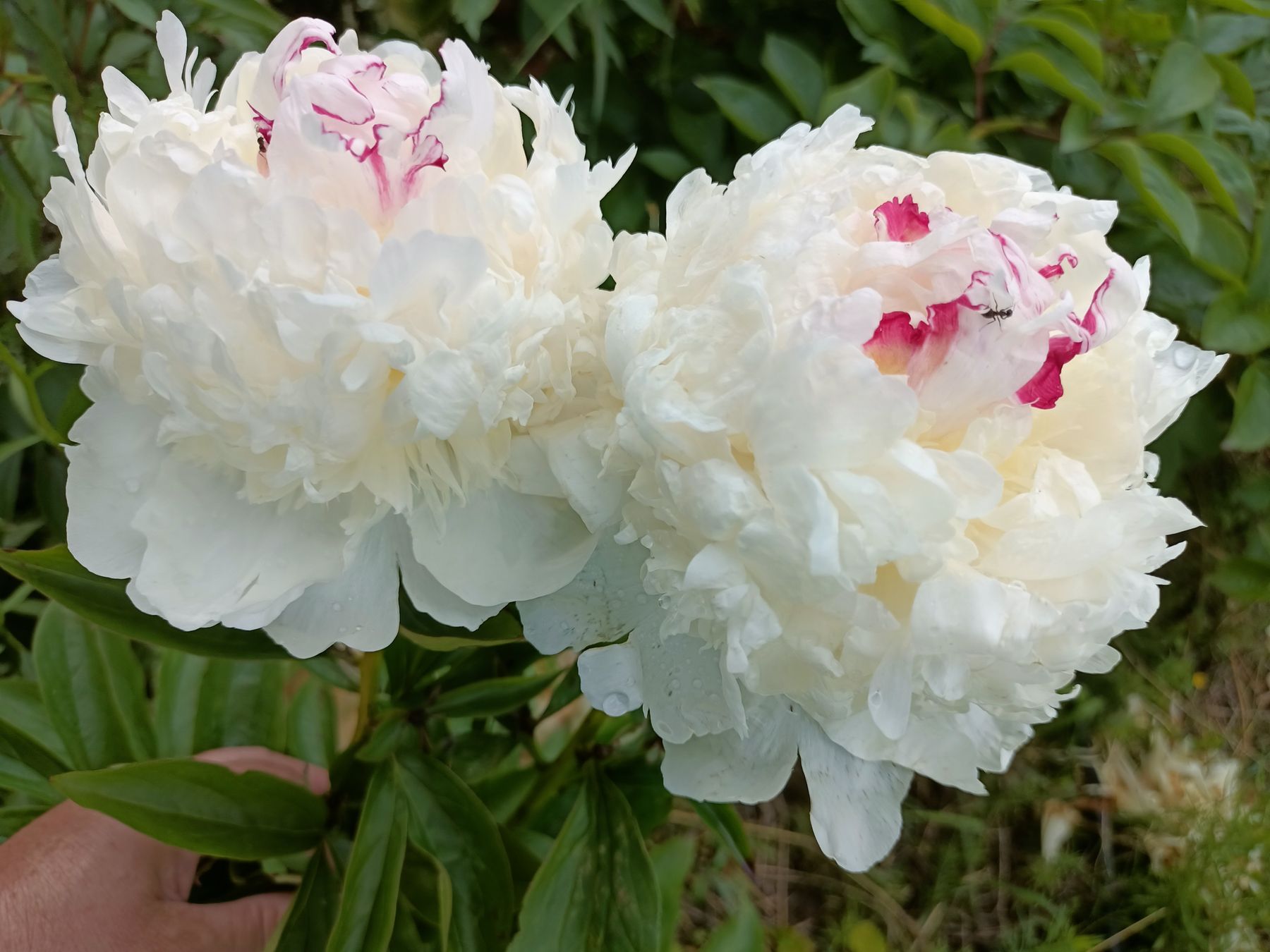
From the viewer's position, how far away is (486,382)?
271 millimetres

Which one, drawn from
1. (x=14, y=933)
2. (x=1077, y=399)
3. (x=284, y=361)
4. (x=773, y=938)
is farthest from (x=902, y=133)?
(x=773, y=938)

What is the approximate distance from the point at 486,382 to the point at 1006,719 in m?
0.21

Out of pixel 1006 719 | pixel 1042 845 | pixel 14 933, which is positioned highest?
pixel 1006 719

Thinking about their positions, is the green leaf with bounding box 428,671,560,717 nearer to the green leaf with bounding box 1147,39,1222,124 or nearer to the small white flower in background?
the small white flower in background

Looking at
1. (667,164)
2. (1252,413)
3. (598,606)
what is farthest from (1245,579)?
(598,606)

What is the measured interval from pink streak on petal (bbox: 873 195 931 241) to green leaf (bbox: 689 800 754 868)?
0.31 meters

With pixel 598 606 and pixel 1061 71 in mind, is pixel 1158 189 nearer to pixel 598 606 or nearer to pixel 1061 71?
pixel 1061 71

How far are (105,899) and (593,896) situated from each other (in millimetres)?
281

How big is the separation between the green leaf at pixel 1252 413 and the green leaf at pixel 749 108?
1.24 ft

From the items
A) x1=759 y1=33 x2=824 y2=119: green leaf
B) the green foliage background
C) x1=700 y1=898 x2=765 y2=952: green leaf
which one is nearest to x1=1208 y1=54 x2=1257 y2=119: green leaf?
the green foliage background

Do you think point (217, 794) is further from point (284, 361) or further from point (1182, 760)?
point (1182, 760)

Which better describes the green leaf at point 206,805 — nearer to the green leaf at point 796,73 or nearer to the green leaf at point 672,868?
the green leaf at point 672,868

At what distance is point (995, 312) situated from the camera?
264 mm

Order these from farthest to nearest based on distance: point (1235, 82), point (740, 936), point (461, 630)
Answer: point (740, 936) < point (1235, 82) < point (461, 630)
